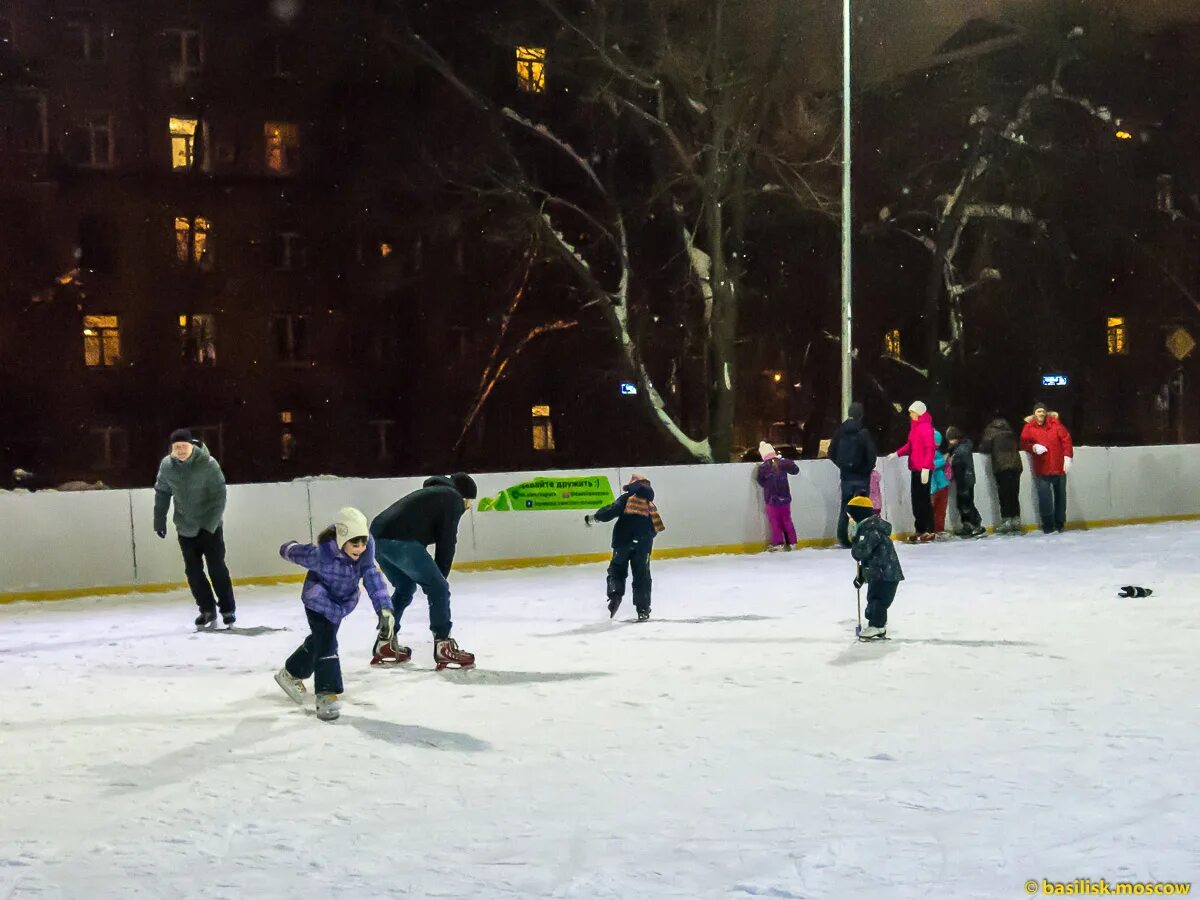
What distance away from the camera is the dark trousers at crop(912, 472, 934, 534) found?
2078 cm

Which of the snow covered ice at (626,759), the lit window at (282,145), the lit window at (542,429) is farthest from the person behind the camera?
the lit window at (542,429)

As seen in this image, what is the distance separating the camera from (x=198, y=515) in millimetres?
13156

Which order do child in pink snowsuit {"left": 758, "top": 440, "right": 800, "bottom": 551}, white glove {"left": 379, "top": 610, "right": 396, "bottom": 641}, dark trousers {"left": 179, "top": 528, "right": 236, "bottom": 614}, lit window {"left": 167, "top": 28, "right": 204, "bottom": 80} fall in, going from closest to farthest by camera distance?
white glove {"left": 379, "top": 610, "right": 396, "bottom": 641} → dark trousers {"left": 179, "top": 528, "right": 236, "bottom": 614} → child in pink snowsuit {"left": 758, "top": 440, "right": 800, "bottom": 551} → lit window {"left": 167, "top": 28, "right": 204, "bottom": 80}

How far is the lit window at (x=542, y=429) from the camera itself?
146 ft

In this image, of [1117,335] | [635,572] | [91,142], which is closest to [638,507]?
[635,572]

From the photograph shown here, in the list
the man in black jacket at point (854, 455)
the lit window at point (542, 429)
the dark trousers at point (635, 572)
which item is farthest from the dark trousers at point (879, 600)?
the lit window at point (542, 429)

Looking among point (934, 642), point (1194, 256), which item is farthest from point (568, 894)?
point (1194, 256)

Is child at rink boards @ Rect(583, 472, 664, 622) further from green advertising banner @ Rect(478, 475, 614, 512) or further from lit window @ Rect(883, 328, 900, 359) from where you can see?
lit window @ Rect(883, 328, 900, 359)

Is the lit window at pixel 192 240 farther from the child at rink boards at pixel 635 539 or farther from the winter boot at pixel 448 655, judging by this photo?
the winter boot at pixel 448 655

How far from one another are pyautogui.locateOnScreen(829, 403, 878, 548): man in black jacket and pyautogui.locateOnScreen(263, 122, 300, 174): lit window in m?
26.3

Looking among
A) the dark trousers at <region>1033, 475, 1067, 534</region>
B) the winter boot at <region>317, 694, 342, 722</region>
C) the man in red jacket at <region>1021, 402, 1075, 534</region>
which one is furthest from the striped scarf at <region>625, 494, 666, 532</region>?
the dark trousers at <region>1033, 475, 1067, 534</region>

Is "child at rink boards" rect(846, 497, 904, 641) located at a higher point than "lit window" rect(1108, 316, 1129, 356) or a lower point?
lower

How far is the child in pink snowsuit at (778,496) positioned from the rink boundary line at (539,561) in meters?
0.33

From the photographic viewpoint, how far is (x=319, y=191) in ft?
140
